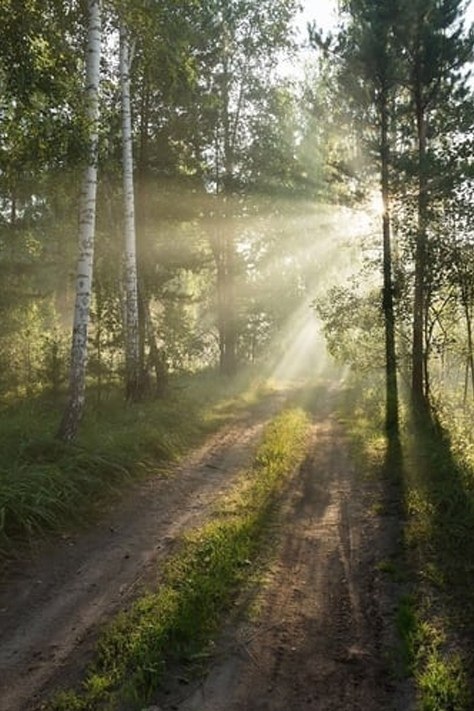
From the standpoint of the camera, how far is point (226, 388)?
25188 mm

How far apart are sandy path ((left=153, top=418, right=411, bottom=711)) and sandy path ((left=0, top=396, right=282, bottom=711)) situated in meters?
1.14

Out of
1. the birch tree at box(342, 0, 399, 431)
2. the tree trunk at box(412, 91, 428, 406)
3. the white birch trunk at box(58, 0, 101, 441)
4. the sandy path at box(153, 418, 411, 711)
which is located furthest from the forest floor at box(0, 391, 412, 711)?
the birch tree at box(342, 0, 399, 431)

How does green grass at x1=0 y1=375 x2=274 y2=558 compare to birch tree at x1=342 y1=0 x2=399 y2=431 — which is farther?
birch tree at x1=342 y1=0 x2=399 y2=431

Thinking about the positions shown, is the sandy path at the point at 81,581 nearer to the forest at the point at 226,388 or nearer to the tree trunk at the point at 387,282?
the forest at the point at 226,388

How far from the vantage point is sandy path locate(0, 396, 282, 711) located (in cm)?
477

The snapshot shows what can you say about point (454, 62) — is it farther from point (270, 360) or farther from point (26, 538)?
point (270, 360)

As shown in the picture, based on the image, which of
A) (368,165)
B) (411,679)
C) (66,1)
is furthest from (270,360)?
(411,679)

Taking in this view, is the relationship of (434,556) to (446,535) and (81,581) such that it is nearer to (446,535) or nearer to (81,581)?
(446,535)

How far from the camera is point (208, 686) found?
15.0 ft

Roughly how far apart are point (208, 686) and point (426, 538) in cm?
425

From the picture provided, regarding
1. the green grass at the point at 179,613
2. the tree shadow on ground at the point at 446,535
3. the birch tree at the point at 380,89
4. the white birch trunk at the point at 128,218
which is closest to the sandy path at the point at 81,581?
the green grass at the point at 179,613

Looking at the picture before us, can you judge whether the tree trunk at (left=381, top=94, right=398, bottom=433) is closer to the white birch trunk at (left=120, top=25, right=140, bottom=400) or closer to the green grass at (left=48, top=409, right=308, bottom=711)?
the white birch trunk at (left=120, top=25, right=140, bottom=400)

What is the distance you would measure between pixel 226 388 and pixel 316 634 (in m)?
19.8

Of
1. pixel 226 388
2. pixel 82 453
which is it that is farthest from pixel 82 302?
pixel 226 388
